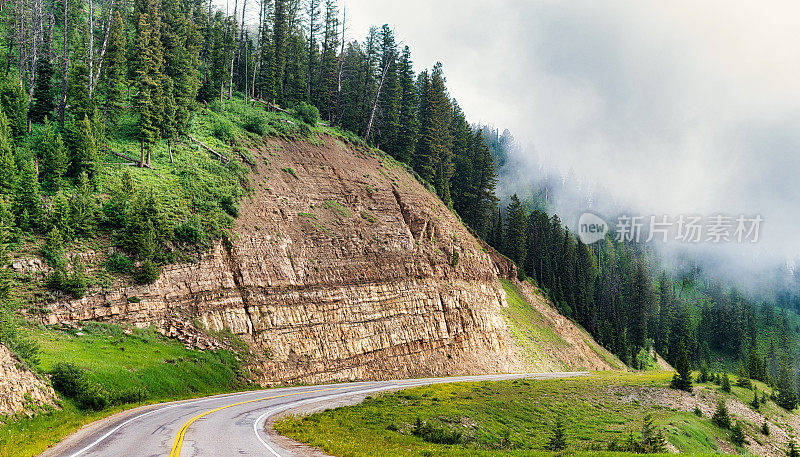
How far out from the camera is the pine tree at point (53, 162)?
31.7m

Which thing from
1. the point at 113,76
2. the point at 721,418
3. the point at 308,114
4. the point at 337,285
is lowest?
the point at 721,418

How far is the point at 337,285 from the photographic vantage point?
138ft

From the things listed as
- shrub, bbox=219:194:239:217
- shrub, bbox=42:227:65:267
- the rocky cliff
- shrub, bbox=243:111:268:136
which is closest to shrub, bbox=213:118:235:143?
shrub, bbox=243:111:268:136

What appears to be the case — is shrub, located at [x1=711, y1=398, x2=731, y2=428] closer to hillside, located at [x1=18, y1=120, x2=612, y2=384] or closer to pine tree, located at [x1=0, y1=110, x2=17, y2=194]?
hillside, located at [x1=18, y1=120, x2=612, y2=384]

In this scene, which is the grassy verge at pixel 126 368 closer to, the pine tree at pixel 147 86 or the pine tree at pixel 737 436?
the pine tree at pixel 147 86

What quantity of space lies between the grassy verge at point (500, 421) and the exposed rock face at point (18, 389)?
1019cm

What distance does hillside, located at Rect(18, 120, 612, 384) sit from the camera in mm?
32750

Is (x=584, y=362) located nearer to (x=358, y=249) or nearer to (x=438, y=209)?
(x=438, y=209)

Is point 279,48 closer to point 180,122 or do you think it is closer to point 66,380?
point 180,122

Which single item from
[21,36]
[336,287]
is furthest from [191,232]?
[21,36]

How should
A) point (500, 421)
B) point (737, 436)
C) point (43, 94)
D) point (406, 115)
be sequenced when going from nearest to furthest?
1. point (500, 421)
2. point (737, 436)
3. point (43, 94)
4. point (406, 115)

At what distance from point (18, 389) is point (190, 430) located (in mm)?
7748

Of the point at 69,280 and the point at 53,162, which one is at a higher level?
the point at 53,162

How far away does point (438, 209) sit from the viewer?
6338 cm
